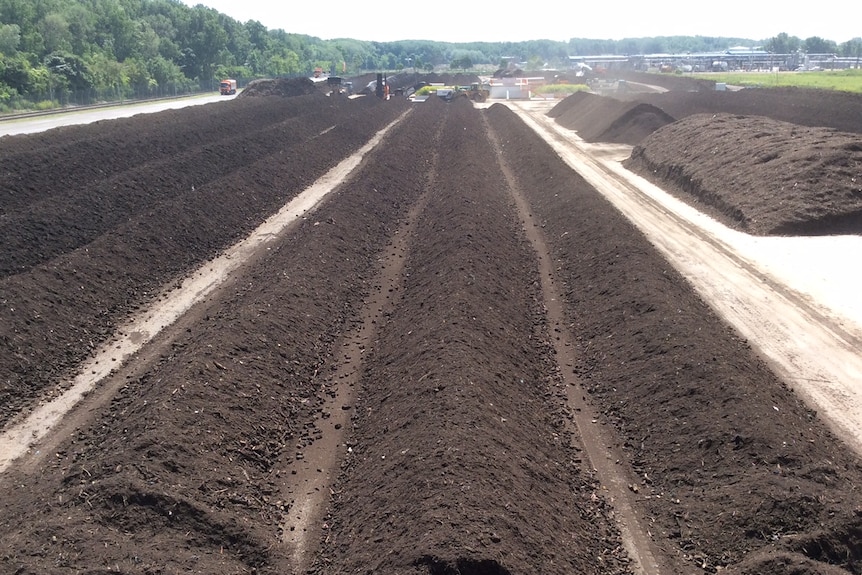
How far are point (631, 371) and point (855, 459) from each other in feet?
11.5

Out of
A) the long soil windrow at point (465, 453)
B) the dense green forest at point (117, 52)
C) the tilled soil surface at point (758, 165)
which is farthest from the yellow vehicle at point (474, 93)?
the long soil windrow at point (465, 453)

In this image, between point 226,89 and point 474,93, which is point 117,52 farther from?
point 474,93

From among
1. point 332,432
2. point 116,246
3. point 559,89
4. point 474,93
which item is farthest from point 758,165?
point 559,89

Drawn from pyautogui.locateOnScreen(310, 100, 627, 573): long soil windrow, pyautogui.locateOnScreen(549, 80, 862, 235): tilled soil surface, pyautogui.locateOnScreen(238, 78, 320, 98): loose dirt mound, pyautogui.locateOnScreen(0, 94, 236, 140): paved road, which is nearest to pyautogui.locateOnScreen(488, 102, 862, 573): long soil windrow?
pyautogui.locateOnScreen(310, 100, 627, 573): long soil windrow

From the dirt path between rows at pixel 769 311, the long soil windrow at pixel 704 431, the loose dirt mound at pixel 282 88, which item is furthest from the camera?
the loose dirt mound at pixel 282 88

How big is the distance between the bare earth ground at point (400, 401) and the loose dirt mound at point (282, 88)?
51069 mm

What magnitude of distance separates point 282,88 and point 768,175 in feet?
194

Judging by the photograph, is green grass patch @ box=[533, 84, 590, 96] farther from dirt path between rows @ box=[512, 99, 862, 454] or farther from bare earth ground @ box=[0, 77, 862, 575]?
bare earth ground @ box=[0, 77, 862, 575]

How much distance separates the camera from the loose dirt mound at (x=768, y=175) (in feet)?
65.9

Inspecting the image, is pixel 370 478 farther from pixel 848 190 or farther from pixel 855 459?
pixel 848 190

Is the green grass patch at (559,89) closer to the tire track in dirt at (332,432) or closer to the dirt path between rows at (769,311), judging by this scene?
the dirt path between rows at (769,311)

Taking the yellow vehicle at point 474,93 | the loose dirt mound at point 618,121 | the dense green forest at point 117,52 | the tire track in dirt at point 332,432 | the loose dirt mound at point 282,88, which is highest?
the dense green forest at point 117,52

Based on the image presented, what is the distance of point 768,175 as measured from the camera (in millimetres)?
22547

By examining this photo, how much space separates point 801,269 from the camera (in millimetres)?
16922
